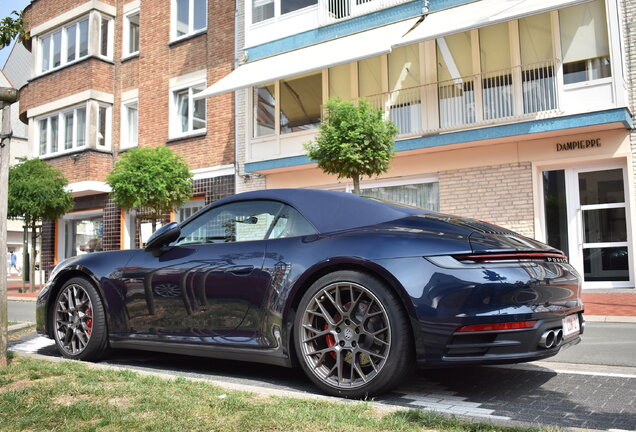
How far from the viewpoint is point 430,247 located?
11.1 feet

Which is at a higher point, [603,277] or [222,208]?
[222,208]

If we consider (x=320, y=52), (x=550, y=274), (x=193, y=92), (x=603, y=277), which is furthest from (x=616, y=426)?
(x=193, y=92)

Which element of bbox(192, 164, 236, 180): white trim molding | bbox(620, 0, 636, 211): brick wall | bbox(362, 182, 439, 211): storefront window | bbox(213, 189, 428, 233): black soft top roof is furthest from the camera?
bbox(192, 164, 236, 180): white trim molding

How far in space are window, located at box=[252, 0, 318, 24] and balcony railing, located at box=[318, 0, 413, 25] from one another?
641mm

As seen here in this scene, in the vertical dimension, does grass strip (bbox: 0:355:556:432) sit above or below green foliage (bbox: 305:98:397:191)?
below

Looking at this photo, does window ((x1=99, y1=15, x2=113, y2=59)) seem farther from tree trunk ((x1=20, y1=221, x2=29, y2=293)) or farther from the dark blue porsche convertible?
the dark blue porsche convertible

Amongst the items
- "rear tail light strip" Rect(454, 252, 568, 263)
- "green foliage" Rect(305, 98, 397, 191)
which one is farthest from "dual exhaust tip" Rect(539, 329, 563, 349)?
"green foliage" Rect(305, 98, 397, 191)

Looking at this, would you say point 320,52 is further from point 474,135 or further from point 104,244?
point 104,244

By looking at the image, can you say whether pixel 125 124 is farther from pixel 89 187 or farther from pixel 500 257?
pixel 500 257

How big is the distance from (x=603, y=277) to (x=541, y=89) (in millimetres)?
4153

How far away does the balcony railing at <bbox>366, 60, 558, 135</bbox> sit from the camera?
40.3 feet

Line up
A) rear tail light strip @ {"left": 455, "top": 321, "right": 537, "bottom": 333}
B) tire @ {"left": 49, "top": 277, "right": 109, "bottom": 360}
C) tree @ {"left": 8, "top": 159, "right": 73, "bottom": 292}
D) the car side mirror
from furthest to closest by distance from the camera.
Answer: tree @ {"left": 8, "top": 159, "right": 73, "bottom": 292} < tire @ {"left": 49, "top": 277, "right": 109, "bottom": 360} < the car side mirror < rear tail light strip @ {"left": 455, "top": 321, "right": 537, "bottom": 333}

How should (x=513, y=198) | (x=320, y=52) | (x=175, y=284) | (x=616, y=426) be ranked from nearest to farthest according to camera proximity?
(x=616, y=426) → (x=175, y=284) → (x=513, y=198) → (x=320, y=52)

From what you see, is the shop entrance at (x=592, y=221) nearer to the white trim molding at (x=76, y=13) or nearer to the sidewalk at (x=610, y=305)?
the sidewalk at (x=610, y=305)
